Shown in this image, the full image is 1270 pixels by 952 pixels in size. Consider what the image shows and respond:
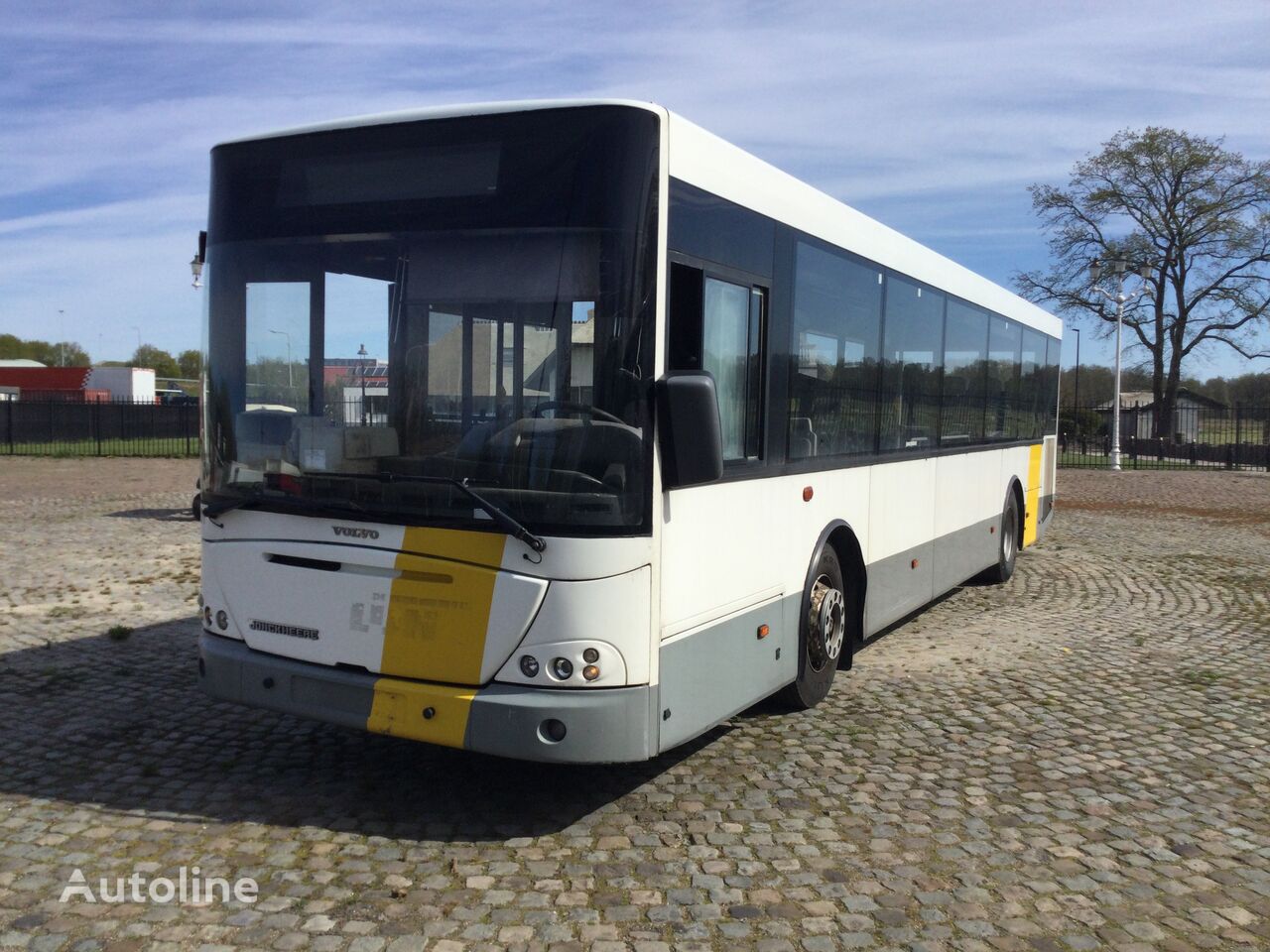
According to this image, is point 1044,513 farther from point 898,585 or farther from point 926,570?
point 898,585

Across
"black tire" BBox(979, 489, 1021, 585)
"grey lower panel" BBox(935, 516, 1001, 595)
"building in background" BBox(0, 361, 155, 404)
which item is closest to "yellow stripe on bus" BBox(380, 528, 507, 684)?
"grey lower panel" BBox(935, 516, 1001, 595)

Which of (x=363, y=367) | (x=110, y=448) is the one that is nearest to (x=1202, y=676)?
(x=363, y=367)

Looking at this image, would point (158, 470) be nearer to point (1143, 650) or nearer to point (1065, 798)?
point (1143, 650)

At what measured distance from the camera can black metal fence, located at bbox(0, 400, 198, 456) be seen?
122 feet

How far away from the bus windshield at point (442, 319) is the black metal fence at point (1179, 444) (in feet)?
114

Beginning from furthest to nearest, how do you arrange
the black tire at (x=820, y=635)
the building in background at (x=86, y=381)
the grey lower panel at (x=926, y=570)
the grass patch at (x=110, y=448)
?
the building in background at (x=86, y=381), the grass patch at (x=110, y=448), the grey lower panel at (x=926, y=570), the black tire at (x=820, y=635)

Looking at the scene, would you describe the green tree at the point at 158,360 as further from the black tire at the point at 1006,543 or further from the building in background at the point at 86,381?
the black tire at the point at 1006,543

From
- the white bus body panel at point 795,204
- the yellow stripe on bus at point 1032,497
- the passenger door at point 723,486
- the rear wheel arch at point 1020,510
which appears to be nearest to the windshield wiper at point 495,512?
the passenger door at point 723,486

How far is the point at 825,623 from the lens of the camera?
6672 millimetres

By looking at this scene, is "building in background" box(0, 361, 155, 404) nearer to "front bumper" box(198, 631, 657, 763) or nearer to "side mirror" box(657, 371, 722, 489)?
"front bumper" box(198, 631, 657, 763)

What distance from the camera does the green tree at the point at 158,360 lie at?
119000 mm

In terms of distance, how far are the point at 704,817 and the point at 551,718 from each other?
3.26 feet

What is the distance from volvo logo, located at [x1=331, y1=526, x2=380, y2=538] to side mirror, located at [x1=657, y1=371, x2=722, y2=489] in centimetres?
129
